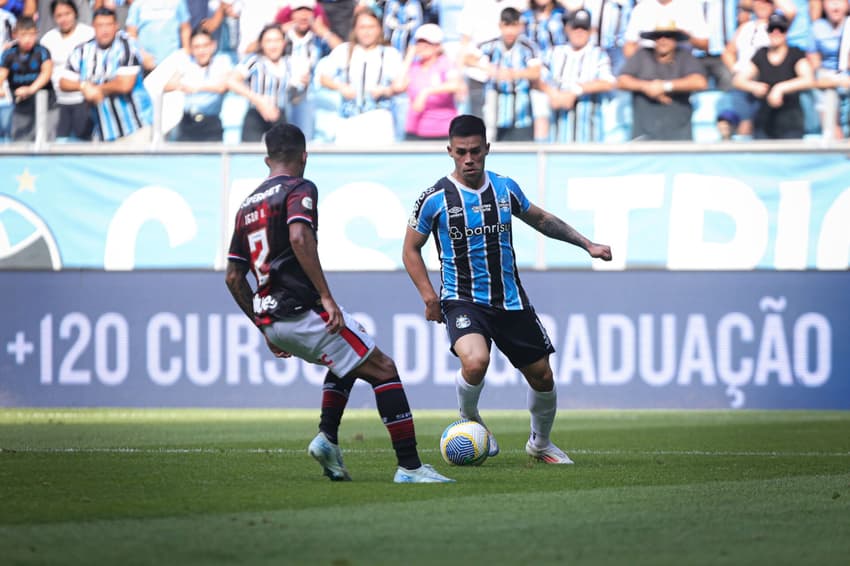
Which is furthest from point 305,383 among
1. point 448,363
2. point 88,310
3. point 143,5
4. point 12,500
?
point 12,500

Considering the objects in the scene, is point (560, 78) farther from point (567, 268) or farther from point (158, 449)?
point (158, 449)

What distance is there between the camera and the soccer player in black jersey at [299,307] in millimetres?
7551

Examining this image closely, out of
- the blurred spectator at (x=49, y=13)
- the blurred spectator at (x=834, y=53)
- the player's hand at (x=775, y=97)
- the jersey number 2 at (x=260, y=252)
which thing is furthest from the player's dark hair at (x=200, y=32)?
the jersey number 2 at (x=260, y=252)

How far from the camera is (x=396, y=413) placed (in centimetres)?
761

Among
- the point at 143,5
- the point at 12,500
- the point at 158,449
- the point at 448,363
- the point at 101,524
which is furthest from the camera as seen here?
the point at 143,5

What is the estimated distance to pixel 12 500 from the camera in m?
6.90

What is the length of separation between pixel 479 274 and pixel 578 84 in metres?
8.17

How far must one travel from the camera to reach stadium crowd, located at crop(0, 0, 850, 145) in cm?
1652

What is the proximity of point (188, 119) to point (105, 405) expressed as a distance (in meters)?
3.51

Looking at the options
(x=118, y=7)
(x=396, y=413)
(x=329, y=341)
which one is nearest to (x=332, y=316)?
(x=329, y=341)

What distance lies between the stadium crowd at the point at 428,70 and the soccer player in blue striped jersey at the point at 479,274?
7.74 metres

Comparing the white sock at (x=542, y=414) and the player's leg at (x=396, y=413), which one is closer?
the player's leg at (x=396, y=413)

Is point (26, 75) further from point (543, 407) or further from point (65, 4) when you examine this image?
point (543, 407)

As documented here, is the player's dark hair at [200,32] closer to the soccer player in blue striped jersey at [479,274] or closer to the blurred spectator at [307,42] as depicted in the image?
the blurred spectator at [307,42]
